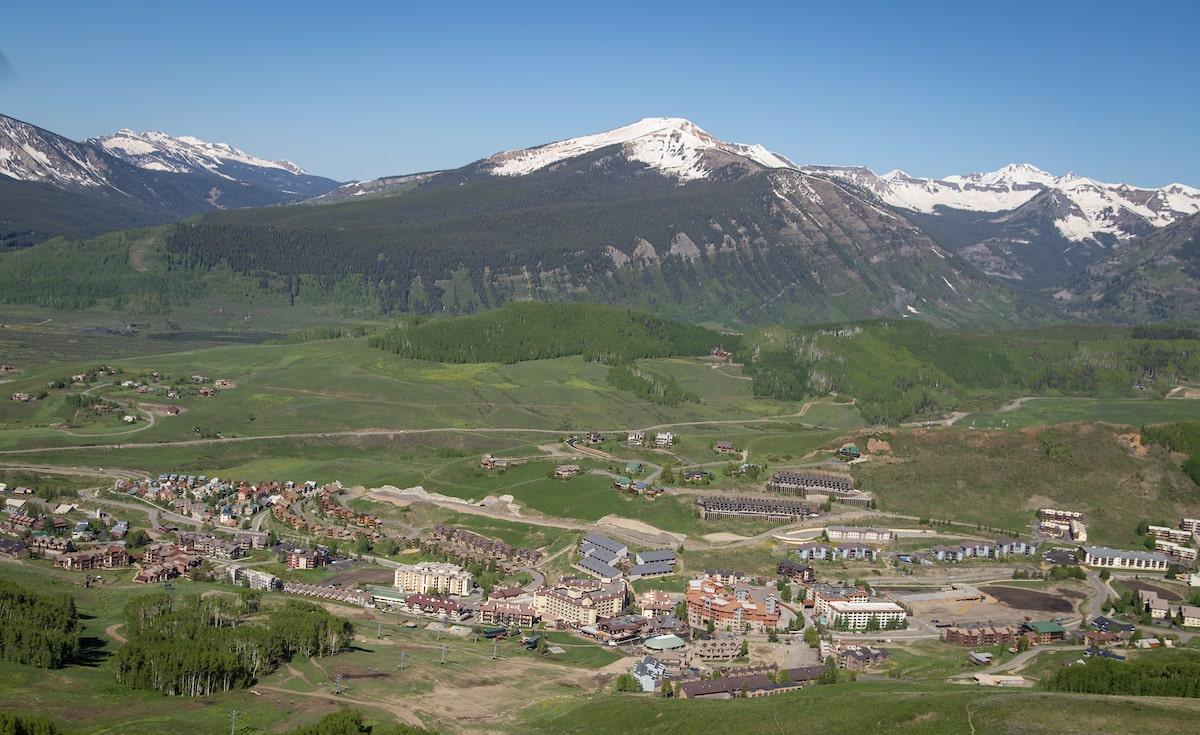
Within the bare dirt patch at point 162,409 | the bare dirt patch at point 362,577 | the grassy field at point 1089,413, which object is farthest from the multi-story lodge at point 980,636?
the bare dirt patch at point 162,409

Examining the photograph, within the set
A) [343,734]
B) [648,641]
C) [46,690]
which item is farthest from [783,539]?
[46,690]

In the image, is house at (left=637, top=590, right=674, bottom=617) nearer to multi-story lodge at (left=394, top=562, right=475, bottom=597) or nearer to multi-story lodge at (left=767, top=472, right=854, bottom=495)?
multi-story lodge at (left=394, top=562, right=475, bottom=597)

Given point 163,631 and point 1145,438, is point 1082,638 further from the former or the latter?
point 163,631

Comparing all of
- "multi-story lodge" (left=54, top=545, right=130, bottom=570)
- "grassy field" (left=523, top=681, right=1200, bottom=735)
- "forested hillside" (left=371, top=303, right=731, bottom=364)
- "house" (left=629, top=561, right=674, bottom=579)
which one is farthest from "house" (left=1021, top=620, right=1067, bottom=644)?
"forested hillside" (left=371, top=303, right=731, bottom=364)

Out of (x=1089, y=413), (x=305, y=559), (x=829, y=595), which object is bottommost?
(x=305, y=559)

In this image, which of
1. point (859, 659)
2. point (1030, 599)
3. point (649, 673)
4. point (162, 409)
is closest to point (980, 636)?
point (859, 659)

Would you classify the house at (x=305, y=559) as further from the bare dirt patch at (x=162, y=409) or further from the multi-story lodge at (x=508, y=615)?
the bare dirt patch at (x=162, y=409)

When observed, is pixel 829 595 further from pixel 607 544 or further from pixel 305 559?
pixel 305 559
